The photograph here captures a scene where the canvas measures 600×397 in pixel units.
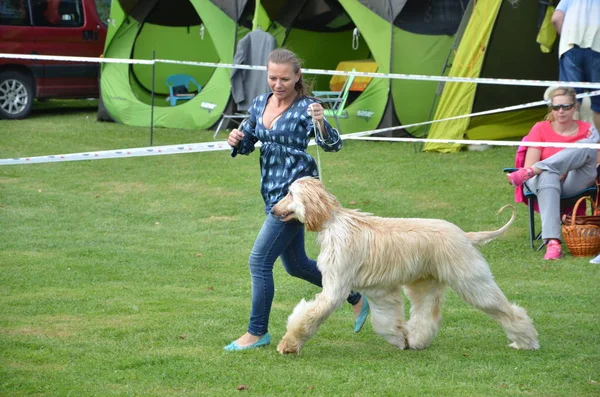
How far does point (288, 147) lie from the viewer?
4773 millimetres

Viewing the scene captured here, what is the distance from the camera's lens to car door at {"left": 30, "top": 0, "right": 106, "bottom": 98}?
15349mm

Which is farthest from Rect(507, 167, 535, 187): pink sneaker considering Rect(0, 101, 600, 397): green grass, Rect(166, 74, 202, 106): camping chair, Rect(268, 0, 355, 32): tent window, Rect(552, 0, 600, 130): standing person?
Rect(166, 74, 202, 106): camping chair

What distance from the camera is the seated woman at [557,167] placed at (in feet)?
23.4

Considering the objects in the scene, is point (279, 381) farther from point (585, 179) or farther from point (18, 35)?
point (18, 35)

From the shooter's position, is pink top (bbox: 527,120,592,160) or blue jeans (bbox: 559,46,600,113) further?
blue jeans (bbox: 559,46,600,113)

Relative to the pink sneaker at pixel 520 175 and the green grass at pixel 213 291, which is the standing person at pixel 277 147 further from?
the pink sneaker at pixel 520 175

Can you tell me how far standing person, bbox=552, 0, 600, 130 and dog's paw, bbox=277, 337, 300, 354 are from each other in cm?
517

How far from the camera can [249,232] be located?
26.6 feet

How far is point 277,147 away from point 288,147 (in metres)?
0.06

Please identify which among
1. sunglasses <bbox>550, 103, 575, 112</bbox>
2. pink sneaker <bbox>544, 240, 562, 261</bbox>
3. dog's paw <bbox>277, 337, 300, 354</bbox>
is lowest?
pink sneaker <bbox>544, 240, 562, 261</bbox>

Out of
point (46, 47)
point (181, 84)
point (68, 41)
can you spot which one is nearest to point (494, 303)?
point (181, 84)

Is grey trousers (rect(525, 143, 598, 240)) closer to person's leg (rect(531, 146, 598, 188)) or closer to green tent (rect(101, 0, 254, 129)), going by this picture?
person's leg (rect(531, 146, 598, 188))

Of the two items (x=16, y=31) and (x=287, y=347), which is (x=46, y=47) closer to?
(x=16, y=31)

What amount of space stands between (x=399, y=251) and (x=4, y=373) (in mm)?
1963
